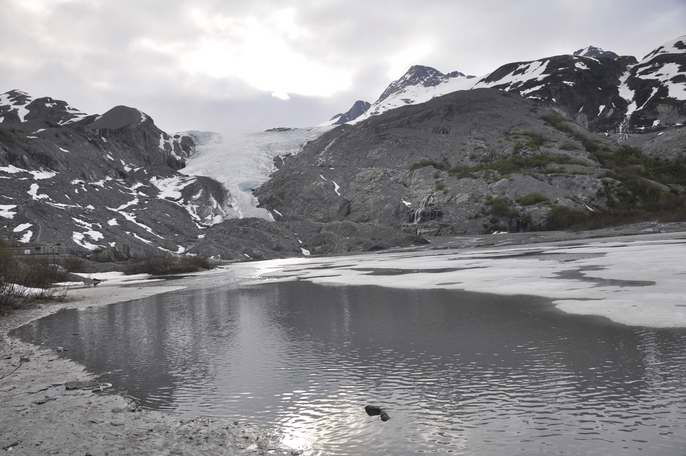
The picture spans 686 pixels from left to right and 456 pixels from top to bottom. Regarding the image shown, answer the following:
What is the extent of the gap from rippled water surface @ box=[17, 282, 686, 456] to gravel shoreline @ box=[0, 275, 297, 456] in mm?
562

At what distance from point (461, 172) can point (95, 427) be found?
125 metres

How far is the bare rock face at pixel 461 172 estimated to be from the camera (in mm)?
107688

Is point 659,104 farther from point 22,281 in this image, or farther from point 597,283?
point 22,281

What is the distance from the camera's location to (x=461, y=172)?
420 ft

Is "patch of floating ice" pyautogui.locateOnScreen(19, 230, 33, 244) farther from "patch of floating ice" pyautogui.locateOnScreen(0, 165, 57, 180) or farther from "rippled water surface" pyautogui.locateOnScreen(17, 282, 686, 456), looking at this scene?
"rippled water surface" pyautogui.locateOnScreen(17, 282, 686, 456)

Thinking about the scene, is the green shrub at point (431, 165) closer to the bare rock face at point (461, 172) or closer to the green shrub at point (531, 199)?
the bare rock face at point (461, 172)

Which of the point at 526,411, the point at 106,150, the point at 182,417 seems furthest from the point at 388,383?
the point at 106,150

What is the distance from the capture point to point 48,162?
132 metres

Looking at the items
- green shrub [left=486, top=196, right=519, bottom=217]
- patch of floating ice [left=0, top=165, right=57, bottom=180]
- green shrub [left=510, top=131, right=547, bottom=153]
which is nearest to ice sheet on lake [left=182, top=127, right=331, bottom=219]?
patch of floating ice [left=0, top=165, right=57, bottom=180]

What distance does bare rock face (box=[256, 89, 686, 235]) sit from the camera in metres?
108

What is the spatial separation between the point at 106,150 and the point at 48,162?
3746 centimetres

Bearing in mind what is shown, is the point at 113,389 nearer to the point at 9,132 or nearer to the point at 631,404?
the point at 631,404

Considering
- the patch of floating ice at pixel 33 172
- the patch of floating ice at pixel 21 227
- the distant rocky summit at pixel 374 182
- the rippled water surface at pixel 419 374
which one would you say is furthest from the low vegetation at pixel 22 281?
the patch of floating ice at pixel 33 172

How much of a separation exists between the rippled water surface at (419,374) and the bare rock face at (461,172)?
292 ft
